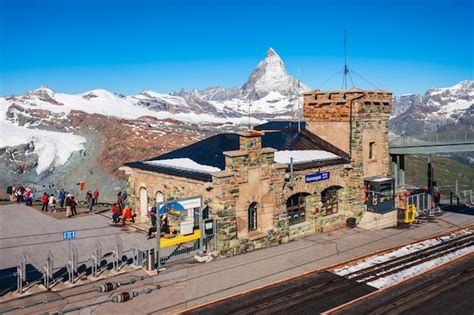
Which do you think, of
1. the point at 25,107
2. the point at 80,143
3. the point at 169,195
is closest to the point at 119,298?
the point at 169,195

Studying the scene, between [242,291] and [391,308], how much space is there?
5.28m

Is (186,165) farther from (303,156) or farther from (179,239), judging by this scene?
(303,156)

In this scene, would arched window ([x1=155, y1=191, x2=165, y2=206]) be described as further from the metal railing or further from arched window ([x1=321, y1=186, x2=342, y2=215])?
the metal railing

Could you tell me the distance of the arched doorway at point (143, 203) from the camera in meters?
27.1

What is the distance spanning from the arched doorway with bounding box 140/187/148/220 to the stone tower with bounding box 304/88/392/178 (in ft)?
37.6

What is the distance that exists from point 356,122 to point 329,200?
195 inches

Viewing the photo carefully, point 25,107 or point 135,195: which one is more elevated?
point 25,107

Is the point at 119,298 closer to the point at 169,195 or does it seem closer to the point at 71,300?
the point at 71,300

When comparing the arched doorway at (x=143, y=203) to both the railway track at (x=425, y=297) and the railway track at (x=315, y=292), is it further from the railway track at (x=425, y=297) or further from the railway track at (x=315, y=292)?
the railway track at (x=425, y=297)

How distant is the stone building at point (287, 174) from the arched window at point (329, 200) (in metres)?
0.06

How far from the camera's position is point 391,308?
16641 millimetres

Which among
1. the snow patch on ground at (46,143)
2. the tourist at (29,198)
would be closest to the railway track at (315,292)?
the tourist at (29,198)

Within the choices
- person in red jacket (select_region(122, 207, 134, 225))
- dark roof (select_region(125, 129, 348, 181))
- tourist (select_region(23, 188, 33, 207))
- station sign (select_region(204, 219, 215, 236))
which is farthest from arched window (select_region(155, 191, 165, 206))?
tourist (select_region(23, 188, 33, 207))

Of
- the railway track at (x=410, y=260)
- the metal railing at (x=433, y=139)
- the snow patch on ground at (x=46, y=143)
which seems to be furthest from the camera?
the snow patch on ground at (x=46, y=143)
